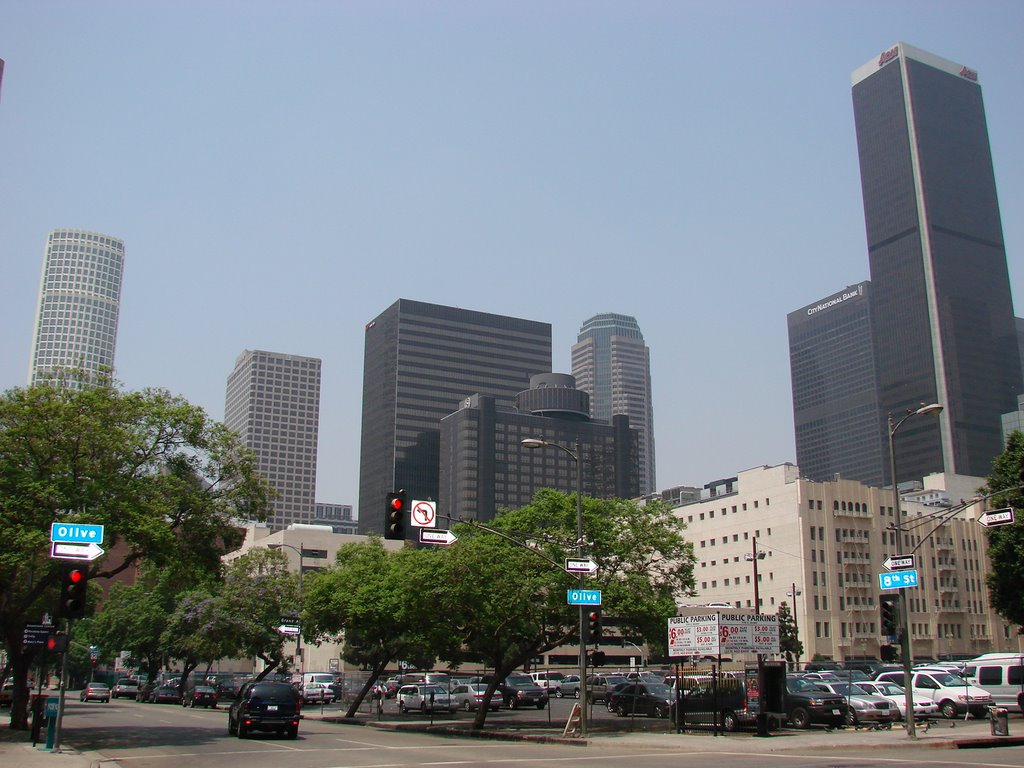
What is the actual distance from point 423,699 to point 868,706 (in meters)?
26.8

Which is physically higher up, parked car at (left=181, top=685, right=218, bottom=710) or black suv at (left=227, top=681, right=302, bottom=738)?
black suv at (left=227, top=681, right=302, bottom=738)

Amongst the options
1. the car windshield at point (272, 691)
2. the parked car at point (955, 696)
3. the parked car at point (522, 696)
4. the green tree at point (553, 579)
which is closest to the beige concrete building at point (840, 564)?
the parked car at point (522, 696)

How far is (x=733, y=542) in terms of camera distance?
475 feet

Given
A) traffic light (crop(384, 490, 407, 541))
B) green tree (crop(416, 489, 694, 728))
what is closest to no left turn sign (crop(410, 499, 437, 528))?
traffic light (crop(384, 490, 407, 541))

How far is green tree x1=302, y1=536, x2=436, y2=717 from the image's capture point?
4206 cm

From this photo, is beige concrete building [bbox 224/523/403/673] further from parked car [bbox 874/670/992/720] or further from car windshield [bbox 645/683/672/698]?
parked car [bbox 874/670/992/720]

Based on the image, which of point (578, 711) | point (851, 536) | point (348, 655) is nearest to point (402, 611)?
point (578, 711)

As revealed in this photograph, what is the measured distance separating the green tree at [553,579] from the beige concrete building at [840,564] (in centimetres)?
9713

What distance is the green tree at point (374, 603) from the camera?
4206 centimetres

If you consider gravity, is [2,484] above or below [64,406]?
below

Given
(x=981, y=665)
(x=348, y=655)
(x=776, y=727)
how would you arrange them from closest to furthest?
(x=776, y=727), (x=981, y=665), (x=348, y=655)

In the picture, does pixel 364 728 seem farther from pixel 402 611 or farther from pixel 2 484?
pixel 2 484

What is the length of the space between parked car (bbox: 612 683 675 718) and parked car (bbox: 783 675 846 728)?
8.80 m

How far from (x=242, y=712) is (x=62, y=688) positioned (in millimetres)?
8941
